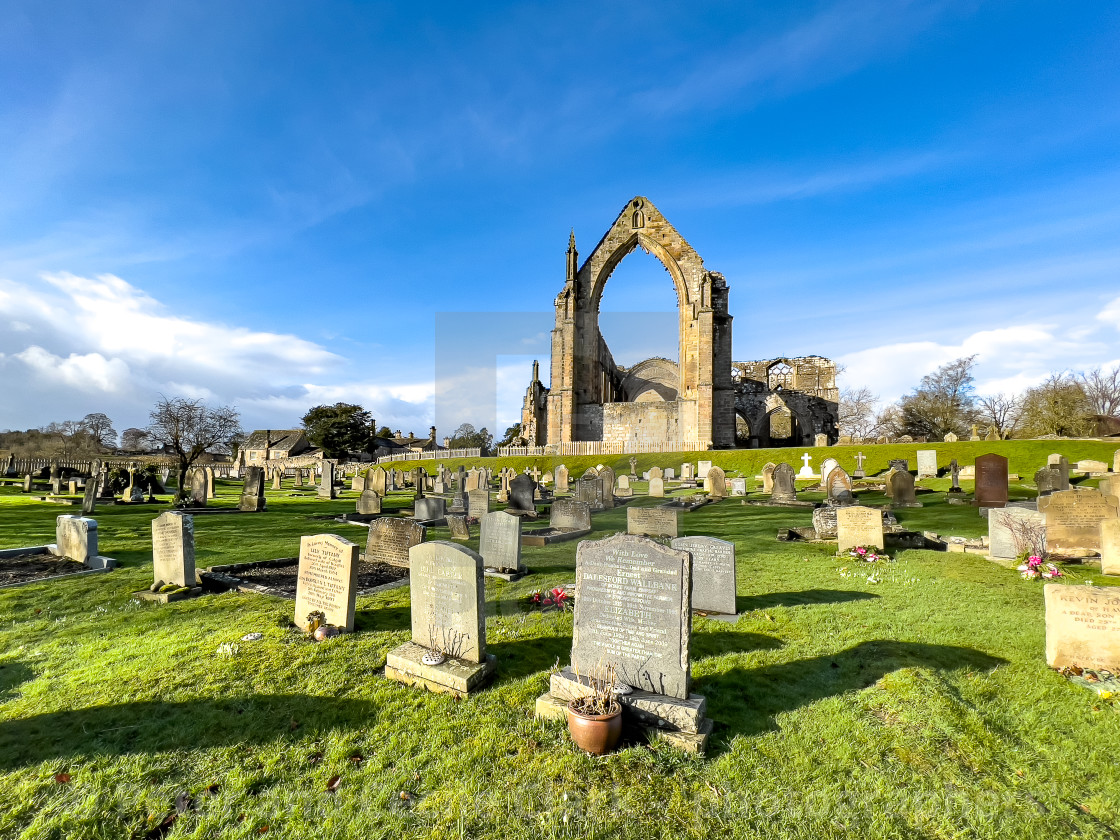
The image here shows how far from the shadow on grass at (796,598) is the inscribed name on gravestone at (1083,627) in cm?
220

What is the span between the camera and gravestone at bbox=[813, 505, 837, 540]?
10273mm

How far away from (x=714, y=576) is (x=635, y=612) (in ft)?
8.21

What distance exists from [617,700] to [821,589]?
465 cm

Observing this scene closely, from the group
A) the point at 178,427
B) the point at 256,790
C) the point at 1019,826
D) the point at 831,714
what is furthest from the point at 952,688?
the point at 178,427

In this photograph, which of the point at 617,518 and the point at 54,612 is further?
the point at 617,518

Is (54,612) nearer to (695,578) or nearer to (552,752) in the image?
(552,752)

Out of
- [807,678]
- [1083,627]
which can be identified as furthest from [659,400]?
[807,678]

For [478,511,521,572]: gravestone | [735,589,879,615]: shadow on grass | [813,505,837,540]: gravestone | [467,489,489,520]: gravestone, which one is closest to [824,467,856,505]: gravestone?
[813,505,837,540]: gravestone

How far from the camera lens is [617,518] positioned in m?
15.2

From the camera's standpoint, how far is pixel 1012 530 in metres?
8.33

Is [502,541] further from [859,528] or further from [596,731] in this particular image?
[859,528]

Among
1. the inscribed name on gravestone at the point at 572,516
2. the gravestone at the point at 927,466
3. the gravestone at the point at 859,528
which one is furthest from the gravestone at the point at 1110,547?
the gravestone at the point at 927,466

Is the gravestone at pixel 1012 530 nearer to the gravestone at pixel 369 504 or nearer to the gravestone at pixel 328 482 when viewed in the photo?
the gravestone at pixel 369 504

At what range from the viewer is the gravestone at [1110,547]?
719 cm
